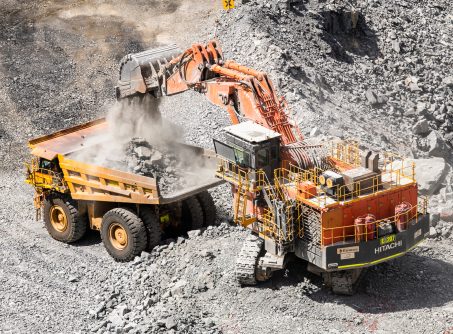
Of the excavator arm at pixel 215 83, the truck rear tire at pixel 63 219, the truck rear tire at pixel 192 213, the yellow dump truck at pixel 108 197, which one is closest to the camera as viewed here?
the excavator arm at pixel 215 83

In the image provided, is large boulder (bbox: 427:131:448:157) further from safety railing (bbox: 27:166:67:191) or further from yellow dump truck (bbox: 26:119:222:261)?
safety railing (bbox: 27:166:67:191)

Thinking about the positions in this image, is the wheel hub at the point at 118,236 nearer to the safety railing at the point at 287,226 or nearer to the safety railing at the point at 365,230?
the safety railing at the point at 287,226

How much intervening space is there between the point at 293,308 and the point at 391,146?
929 centimetres

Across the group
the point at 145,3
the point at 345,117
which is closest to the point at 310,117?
the point at 345,117

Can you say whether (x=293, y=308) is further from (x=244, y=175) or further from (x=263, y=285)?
(x=244, y=175)

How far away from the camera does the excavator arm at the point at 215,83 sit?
56.3 feet

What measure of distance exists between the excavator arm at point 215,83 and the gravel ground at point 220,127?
258cm

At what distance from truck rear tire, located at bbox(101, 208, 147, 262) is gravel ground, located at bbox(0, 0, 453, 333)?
→ 1.10ft

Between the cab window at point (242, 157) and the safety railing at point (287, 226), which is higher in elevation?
the cab window at point (242, 157)

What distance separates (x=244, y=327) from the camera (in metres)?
15.7

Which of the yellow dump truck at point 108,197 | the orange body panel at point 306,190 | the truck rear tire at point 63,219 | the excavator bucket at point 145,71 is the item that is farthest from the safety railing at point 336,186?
the truck rear tire at point 63,219

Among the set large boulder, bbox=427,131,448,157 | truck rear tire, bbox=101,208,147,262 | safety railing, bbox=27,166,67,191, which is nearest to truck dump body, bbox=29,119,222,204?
safety railing, bbox=27,166,67,191

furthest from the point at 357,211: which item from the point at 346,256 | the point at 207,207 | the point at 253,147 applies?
the point at 207,207

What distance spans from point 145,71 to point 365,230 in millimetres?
6593
